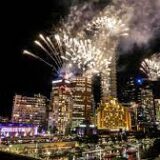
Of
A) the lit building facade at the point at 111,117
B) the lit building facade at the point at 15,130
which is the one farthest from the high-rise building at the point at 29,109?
the lit building facade at the point at 15,130

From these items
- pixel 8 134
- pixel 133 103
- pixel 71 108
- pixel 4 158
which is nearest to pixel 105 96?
pixel 71 108

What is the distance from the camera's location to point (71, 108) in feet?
442

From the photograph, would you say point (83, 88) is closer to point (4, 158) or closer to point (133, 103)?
point (133, 103)

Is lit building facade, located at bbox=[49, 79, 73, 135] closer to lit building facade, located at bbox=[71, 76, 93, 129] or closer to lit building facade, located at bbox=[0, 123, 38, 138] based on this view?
lit building facade, located at bbox=[71, 76, 93, 129]

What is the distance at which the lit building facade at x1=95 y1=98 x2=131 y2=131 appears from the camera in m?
122

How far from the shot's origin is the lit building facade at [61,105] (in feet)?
436

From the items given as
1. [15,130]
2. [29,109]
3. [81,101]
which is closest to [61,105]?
[81,101]

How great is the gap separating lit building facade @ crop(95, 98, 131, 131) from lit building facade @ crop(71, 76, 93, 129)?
761cm

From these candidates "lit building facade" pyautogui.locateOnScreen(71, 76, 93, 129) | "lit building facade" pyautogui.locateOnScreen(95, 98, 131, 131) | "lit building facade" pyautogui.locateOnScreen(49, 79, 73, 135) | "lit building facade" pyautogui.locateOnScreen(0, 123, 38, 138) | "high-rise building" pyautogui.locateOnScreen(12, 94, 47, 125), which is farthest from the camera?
"high-rise building" pyautogui.locateOnScreen(12, 94, 47, 125)

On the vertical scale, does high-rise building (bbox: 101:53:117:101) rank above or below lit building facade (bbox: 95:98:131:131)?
above

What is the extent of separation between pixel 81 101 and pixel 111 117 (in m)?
17.6

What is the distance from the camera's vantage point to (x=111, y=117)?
123 metres

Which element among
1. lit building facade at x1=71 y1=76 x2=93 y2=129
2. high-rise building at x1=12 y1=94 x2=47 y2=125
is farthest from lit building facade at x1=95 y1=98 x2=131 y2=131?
high-rise building at x1=12 y1=94 x2=47 y2=125

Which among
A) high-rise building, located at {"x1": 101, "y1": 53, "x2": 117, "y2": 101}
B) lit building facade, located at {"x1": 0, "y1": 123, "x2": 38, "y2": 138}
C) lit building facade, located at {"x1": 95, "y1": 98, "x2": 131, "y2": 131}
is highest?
high-rise building, located at {"x1": 101, "y1": 53, "x2": 117, "y2": 101}
